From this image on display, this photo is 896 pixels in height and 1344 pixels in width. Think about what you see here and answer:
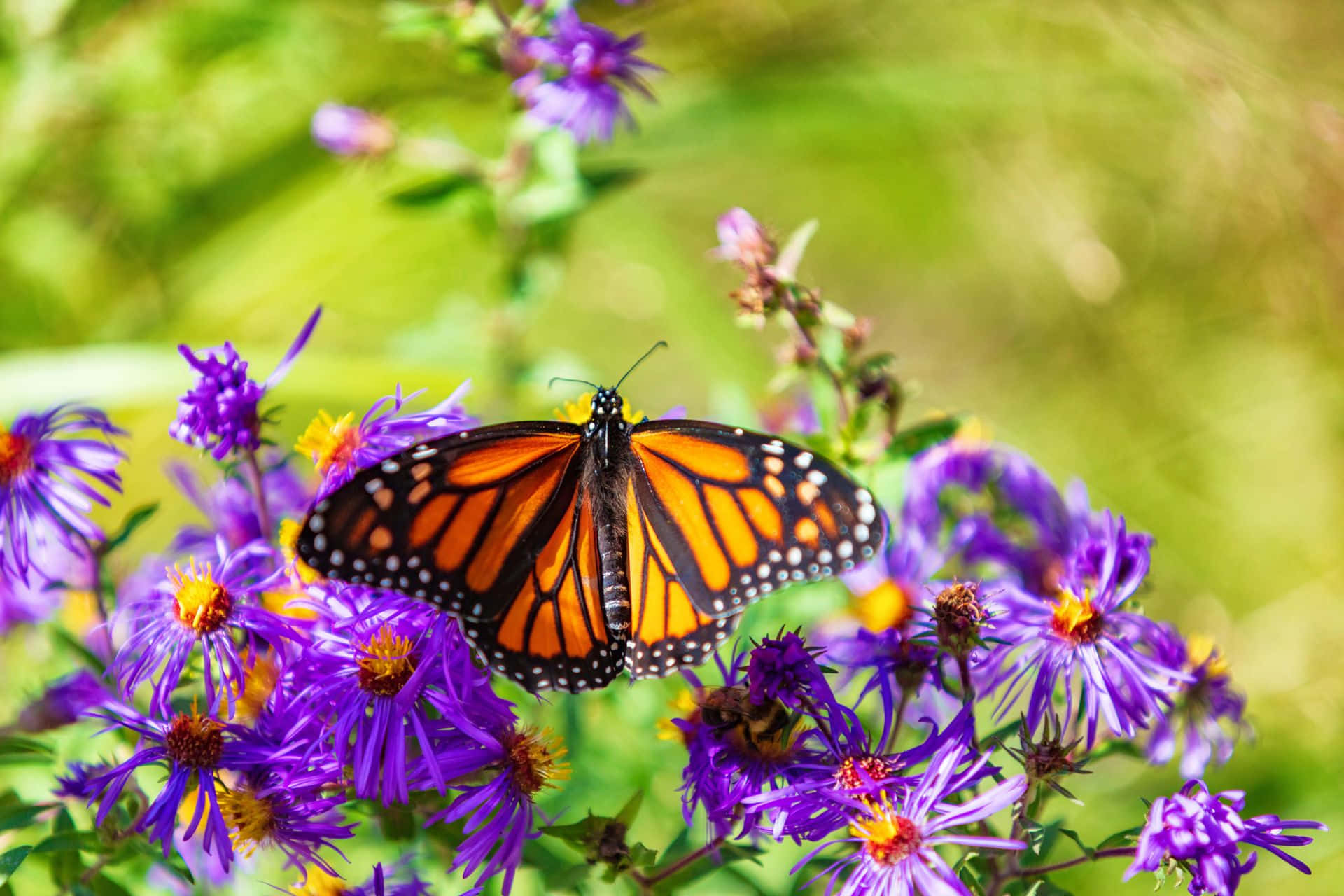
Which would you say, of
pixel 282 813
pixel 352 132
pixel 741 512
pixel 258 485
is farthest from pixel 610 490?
pixel 352 132

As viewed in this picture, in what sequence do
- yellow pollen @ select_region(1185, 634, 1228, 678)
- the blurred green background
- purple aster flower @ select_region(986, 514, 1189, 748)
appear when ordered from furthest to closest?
the blurred green background
yellow pollen @ select_region(1185, 634, 1228, 678)
purple aster flower @ select_region(986, 514, 1189, 748)

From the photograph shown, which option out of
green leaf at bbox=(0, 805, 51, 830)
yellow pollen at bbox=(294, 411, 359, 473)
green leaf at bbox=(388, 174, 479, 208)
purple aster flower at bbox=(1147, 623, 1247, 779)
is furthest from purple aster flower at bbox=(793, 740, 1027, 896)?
green leaf at bbox=(388, 174, 479, 208)

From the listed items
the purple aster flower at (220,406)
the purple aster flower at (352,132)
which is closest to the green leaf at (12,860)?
the purple aster flower at (220,406)

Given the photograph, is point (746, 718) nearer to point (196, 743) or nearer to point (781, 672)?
point (781, 672)

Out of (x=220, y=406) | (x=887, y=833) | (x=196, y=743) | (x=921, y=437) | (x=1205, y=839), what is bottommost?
(x=196, y=743)

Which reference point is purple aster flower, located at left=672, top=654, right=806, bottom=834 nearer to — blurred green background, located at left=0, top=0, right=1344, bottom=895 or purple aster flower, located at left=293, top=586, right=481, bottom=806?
purple aster flower, located at left=293, top=586, right=481, bottom=806

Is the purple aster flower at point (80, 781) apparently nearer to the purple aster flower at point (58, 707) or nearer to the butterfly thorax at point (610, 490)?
the purple aster flower at point (58, 707)
